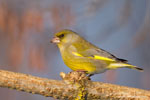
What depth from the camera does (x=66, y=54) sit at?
10.6ft

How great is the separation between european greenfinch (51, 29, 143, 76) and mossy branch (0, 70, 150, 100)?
1.03ft

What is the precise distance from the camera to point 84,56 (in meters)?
3.21

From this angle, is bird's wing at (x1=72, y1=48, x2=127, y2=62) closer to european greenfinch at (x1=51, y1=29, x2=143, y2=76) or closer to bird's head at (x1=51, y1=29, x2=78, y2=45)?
european greenfinch at (x1=51, y1=29, x2=143, y2=76)

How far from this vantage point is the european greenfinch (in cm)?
314

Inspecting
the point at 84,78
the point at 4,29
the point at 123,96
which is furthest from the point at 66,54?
the point at 4,29

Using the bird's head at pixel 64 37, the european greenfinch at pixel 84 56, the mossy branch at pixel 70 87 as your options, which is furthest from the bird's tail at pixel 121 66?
the bird's head at pixel 64 37

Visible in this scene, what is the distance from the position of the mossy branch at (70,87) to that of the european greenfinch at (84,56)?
12.4 inches

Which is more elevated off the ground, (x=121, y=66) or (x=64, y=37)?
(x=64, y=37)

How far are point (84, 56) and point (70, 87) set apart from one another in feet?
1.79

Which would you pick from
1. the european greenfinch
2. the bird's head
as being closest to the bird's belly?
the european greenfinch

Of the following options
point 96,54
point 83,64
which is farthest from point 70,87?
point 96,54

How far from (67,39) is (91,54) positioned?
0.28 meters

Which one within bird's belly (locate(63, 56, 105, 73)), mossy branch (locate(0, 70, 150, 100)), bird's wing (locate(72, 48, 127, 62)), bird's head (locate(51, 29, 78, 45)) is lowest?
mossy branch (locate(0, 70, 150, 100))

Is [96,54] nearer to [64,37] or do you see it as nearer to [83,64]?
[83,64]
